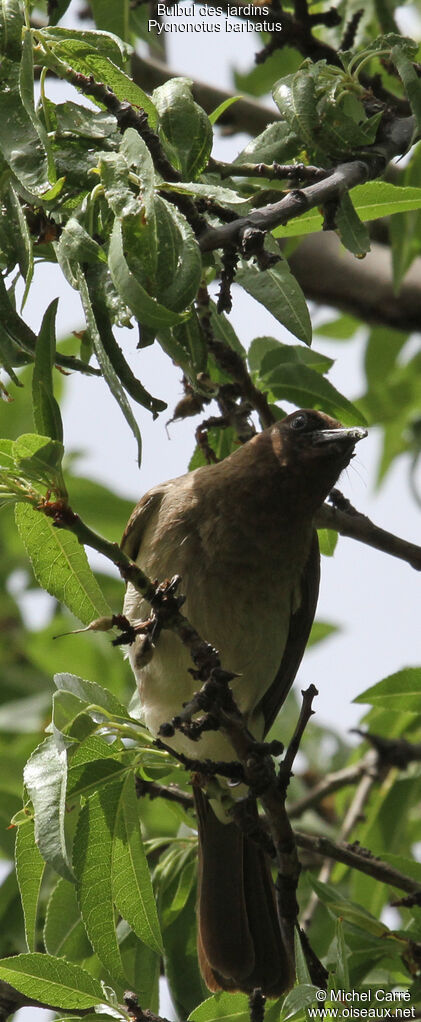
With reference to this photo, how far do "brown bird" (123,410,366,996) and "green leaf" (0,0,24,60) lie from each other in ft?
5.83

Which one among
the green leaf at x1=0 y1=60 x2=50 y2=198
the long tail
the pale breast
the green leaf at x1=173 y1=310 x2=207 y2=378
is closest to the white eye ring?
the pale breast

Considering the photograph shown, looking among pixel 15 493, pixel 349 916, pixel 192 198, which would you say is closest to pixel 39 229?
pixel 192 198

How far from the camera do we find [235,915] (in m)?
4.00

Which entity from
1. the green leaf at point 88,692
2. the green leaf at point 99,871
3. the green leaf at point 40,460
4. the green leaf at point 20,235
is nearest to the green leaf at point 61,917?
the green leaf at point 99,871

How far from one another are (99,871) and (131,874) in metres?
0.14

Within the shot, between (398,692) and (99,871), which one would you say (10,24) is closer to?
(99,871)

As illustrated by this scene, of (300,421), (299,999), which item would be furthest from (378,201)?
(299,999)

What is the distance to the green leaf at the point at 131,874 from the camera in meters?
2.87

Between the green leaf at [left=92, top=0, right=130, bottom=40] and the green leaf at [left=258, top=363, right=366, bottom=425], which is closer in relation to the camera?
the green leaf at [left=258, top=363, right=366, bottom=425]

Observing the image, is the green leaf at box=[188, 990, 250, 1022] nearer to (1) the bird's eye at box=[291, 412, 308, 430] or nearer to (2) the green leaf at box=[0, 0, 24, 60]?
(1) the bird's eye at box=[291, 412, 308, 430]

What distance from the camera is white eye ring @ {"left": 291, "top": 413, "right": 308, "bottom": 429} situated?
13.2ft

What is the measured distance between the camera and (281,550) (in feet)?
13.0

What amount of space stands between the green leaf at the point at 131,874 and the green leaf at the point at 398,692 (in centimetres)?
95

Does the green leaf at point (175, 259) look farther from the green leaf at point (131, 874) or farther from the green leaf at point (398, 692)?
the green leaf at point (398, 692)
